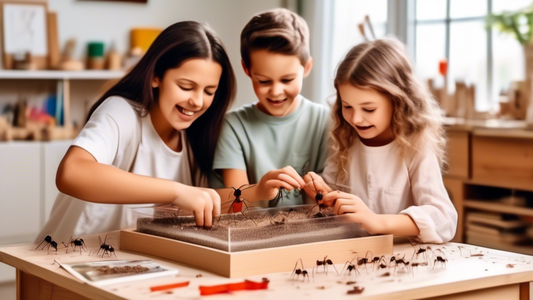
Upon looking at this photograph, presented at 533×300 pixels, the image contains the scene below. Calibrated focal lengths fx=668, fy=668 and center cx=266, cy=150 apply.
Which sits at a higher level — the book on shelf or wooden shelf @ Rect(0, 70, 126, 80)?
wooden shelf @ Rect(0, 70, 126, 80)

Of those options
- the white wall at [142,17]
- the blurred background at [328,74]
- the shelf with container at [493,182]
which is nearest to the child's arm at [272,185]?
the blurred background at [328,74]

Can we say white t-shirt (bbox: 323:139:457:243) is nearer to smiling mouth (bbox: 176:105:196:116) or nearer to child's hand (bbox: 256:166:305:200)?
child's hand (bbox: 256:166:305:200)

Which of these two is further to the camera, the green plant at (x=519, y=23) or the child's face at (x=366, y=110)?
the green plant at (x=519, y=23)

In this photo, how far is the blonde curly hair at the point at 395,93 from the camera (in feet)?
5.52

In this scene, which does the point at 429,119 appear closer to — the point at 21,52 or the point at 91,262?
the point at 91,262

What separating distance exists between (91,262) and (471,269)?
2.43 feet

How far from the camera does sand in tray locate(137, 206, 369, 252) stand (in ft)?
4.21

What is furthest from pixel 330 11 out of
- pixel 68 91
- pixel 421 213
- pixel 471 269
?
pixel 471 269

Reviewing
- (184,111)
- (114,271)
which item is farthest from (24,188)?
(114,271)

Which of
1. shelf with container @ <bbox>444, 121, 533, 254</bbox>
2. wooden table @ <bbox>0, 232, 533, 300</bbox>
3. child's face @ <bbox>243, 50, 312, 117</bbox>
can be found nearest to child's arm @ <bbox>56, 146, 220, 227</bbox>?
wooden table @ <bbox>0, 232, 533, 300</bbox>

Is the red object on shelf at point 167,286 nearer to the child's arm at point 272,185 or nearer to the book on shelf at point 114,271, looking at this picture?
the book on shelf at point 114,271

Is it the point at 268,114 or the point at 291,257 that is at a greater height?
the point at 268,114

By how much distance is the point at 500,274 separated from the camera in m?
1.27

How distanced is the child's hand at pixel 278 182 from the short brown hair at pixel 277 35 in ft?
1.18
